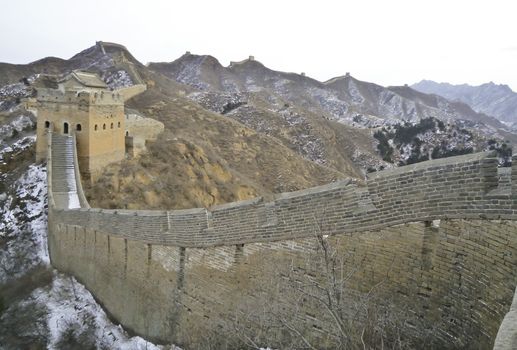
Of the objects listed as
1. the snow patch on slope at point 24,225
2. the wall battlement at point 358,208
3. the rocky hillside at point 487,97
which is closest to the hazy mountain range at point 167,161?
the snow patch on slope at point 24,225

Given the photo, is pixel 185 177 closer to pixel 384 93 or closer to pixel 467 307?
pixel 467 307

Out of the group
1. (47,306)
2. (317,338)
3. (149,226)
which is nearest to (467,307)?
(317,338)

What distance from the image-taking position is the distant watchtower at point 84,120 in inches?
747

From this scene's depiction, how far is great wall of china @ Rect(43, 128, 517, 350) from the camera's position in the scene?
412cm

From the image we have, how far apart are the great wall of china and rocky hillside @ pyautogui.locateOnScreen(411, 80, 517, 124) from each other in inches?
5150

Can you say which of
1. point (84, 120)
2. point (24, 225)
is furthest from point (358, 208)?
point (84, 120)

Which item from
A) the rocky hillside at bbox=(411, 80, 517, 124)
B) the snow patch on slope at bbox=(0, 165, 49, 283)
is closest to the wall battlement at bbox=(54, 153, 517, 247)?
the snow patch on slope at bbox=(0, 165, 49, 283)

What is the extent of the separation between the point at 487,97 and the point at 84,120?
165 meters

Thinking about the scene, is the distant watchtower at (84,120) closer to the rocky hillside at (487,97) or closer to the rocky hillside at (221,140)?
the rocky hillside at (221,140)

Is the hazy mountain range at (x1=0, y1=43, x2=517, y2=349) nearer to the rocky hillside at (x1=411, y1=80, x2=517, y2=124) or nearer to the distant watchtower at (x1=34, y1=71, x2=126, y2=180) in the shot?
the distant watchtower at (x1=34, y1=71, x2=126, y2=180)

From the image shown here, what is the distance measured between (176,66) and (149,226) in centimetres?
8476

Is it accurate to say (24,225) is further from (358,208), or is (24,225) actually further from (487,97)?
(487,97)

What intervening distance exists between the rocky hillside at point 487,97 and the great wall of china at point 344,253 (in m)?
131

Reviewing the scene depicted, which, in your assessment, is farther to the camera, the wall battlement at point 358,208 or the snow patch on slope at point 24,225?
the snow patch on slope at point 24,225
